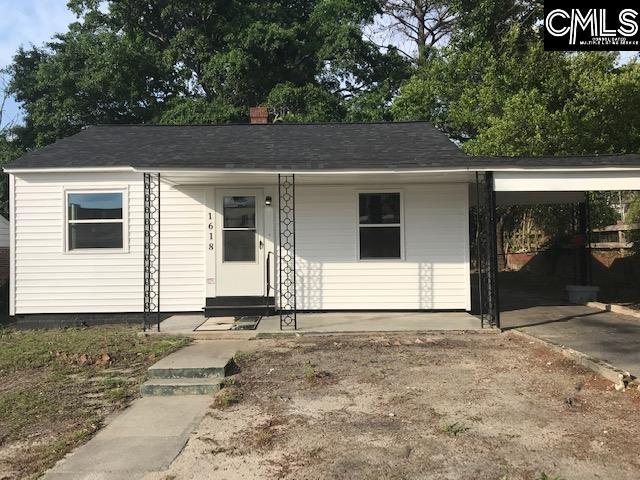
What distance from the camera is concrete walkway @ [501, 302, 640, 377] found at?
21.1 ft

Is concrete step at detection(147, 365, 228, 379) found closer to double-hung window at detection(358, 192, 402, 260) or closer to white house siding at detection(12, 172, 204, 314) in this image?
white house siding at detection(12, 172, 204, 314)

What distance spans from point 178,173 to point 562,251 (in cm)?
1265

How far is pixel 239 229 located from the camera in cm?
975

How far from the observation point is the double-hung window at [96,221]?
9688 mm

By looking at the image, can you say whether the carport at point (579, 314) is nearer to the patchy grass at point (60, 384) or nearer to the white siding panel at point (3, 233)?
the patchy grass at point (60, 384)

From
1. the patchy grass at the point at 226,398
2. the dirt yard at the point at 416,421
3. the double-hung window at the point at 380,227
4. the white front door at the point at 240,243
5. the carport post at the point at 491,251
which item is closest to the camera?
the dirt yard at the point at 416,421

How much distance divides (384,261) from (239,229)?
2764mm

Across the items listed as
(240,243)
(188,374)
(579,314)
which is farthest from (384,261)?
(188,374)

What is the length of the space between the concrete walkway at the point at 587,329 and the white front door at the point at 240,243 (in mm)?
4472

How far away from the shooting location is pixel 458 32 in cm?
1778

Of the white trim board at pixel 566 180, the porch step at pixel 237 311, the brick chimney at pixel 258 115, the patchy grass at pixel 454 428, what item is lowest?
the patchy grass at pixel 454 428

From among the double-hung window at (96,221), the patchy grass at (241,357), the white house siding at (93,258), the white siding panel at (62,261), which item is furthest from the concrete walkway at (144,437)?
the double-hung window at (96,221)

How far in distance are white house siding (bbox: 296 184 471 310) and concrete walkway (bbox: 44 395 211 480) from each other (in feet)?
15.9

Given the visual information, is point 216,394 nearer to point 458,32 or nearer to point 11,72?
point 458,32
